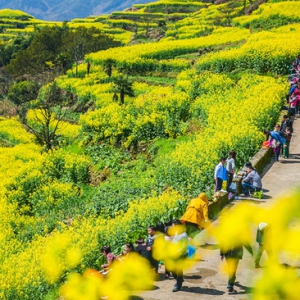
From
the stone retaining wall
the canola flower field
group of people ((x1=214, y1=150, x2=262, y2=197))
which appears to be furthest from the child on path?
group of people ((x1=214, y1=150, x2=262, y2=197))

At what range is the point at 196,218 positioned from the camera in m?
9.04

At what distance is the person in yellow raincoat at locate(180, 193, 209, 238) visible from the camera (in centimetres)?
901

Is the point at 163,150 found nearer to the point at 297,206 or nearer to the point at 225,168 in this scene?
the point at 225,168

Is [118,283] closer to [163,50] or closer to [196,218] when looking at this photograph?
[196,218]

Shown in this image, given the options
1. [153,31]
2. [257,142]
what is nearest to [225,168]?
[257,142]

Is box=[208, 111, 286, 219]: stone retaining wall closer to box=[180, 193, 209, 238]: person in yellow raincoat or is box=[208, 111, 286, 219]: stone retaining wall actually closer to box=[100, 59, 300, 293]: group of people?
box=[100, 59, 300, 293]: group of people

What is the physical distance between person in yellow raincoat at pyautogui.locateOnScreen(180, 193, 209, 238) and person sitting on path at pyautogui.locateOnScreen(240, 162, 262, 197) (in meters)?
2.38

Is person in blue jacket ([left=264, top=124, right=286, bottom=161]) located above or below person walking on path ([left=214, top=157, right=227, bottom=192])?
above

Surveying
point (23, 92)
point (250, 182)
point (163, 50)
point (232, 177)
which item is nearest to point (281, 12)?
point (163, 50)

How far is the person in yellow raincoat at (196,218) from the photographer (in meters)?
9.01

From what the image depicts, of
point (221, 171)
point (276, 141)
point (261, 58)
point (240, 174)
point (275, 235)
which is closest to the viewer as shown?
point (275, 235)

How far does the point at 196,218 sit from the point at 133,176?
8.30 metres

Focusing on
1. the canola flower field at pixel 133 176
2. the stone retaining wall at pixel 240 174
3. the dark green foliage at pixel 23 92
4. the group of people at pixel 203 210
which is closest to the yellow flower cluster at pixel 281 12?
the canola flower field at pixel 133 176

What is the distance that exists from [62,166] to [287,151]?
31.9 feet
